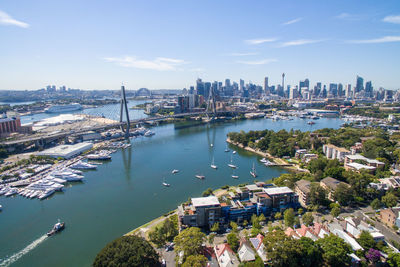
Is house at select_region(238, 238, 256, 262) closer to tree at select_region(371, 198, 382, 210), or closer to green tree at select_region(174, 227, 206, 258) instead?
green tree at select_region(174, 227, 206, 258)

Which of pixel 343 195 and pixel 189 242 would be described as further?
pixel 343 195

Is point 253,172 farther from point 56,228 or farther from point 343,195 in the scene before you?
point 56,228

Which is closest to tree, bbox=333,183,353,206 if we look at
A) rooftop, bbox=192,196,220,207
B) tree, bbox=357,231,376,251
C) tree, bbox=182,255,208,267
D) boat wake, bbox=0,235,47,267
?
tree, bbox=357,231,376,251

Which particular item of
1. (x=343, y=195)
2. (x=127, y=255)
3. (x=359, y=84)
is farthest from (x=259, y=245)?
(x=359, y=84)

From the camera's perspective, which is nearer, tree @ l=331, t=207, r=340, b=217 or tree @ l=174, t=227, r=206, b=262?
tree @ l=174, t=227, r=206, b=262

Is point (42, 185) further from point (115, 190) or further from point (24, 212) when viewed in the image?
point (115, 190)

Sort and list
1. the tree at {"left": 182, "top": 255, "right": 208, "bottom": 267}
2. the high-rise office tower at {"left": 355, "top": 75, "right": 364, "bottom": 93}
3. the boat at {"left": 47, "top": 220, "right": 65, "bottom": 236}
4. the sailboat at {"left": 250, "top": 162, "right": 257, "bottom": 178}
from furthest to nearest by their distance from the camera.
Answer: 1. the high-rise office tower at {"left": 355, "top": 75, "right": 364, "bottom": 93}
2. the sailboat at {"left": 250, "top": 162, "right": 257, "bottom": 178}
3. the boat at {"left": 47, "top": 220, "right": 65, "bottom": 236}
4. the tree at {"left": 182, "top": 255, "right": 208, "bottom": 267}
